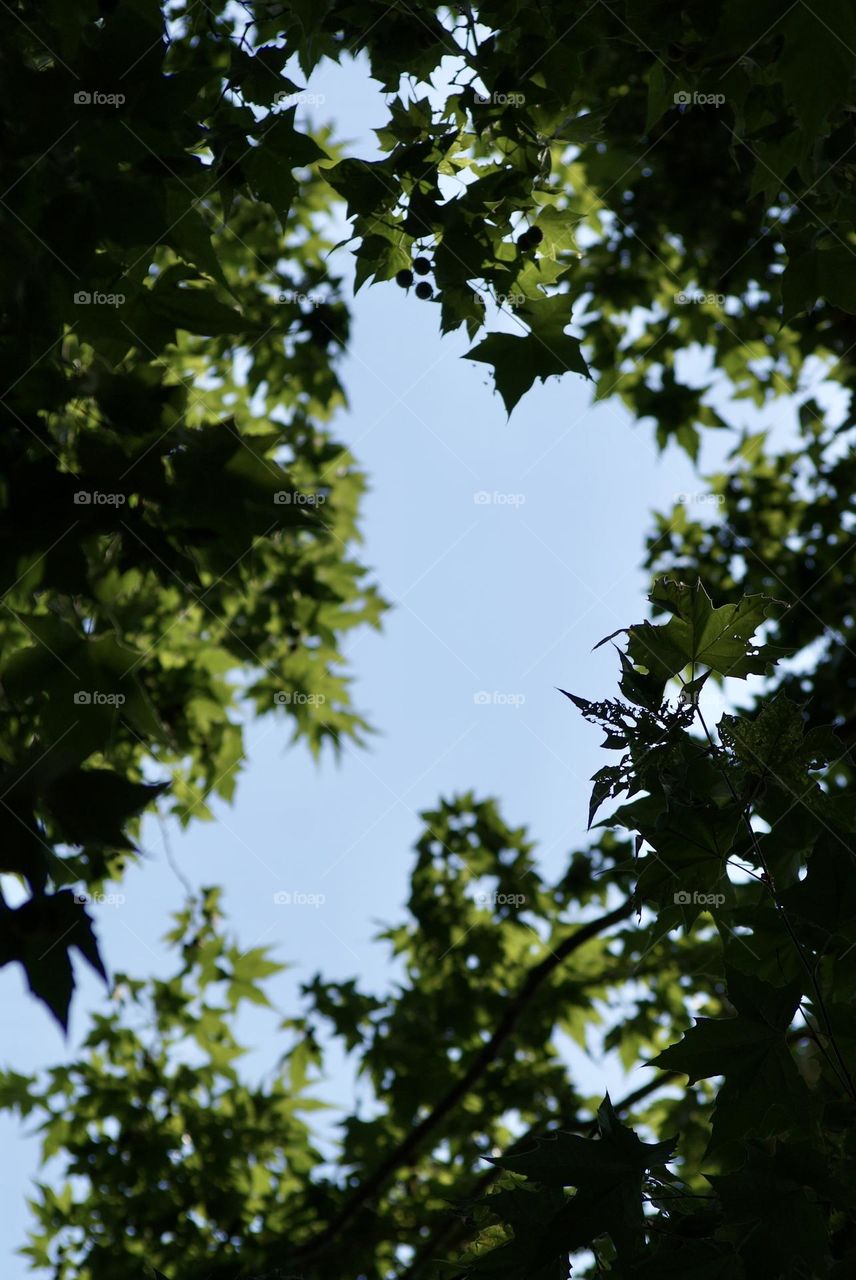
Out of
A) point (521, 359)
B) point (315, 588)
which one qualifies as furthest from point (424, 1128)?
point (521, 359)

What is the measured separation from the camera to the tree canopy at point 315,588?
1.63 meters

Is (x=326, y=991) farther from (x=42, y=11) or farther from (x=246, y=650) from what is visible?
(x=42, y=11)

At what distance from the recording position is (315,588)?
17.5ft

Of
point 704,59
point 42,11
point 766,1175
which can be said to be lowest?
point 766,1175

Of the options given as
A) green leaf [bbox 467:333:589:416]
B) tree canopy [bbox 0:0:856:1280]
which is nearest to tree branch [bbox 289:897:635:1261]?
tree canopy [bbox 0:0:856:1280]

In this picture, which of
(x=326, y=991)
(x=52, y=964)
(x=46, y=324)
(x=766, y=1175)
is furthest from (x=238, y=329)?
(x=326, y=991)

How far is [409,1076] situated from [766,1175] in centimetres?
380

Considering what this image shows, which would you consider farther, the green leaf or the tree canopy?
the green leaf

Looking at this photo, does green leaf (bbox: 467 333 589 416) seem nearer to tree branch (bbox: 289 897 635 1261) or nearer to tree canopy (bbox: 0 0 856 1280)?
tree canopy (bbox: 0 0 856 1280)

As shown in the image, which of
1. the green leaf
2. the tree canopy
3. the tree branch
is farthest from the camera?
the tree branch

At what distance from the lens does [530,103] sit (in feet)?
7.97

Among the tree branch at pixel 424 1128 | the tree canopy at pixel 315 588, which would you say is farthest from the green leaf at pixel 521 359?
the tree branch at pixel 424 1128

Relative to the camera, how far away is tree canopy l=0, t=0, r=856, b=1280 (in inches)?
64.3

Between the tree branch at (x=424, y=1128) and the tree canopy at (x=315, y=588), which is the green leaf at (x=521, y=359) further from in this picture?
the tree branch at (x=424, y=1128)
